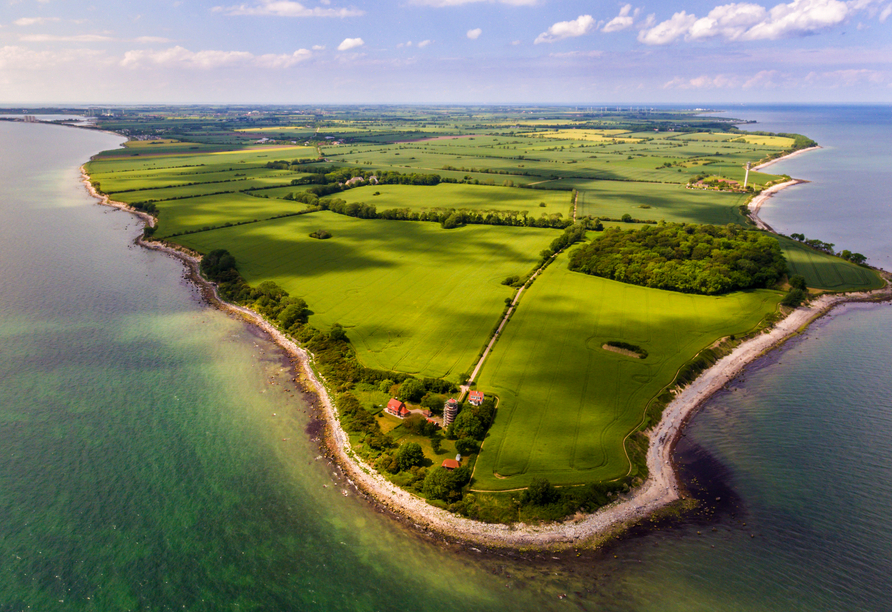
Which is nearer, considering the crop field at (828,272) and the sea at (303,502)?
the sea at (303,502)

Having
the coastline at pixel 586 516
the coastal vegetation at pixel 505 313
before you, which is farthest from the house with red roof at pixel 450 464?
the coastline at pixel 586 516

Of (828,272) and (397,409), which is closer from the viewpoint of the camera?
(397,409)

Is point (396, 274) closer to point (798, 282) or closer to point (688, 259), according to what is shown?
point (688, 259)

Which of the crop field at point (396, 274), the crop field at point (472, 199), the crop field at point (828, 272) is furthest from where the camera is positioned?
the crop field at point (472, 199)

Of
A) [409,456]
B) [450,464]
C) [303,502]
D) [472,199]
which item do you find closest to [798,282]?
[450,464]

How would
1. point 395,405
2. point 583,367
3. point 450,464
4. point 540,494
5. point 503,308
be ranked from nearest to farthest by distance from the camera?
point 540,494 → point 450,464 → point 395,405 → point 583,367 → point 503,308

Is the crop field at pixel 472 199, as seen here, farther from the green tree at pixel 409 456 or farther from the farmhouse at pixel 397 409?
the green tree at pixel 409 456
